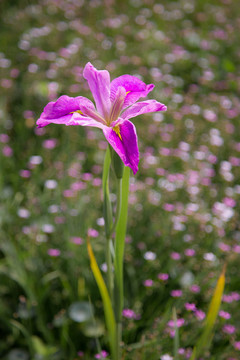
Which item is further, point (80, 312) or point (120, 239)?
point (80, 312)

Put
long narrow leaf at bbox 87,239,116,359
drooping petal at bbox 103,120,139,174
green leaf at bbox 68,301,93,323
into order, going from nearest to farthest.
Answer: drooping petal at bbox 103,120,139,174 → long narrow leaf at bbox 87,239,116,359 → green leaf at bbox 68,301,93,323

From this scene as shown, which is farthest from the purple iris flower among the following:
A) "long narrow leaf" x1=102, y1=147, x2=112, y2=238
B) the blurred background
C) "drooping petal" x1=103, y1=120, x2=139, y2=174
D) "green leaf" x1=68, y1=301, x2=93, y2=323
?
"green leaf" x1=68, y1=301, x2=93, y2=323

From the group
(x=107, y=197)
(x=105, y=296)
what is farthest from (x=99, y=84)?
(x=105, y=296)

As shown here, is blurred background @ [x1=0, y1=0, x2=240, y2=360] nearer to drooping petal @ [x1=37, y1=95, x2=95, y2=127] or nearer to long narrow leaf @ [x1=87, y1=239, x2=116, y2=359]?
long narrow leaf @ [x1=87, y1=239, x2=116, y2=359]

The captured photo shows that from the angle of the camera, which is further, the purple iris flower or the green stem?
the green stem

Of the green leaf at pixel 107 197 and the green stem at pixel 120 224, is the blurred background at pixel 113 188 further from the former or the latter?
the green leaf at pixel 107 197

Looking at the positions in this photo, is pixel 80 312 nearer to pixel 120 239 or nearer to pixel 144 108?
pixel 120 239
